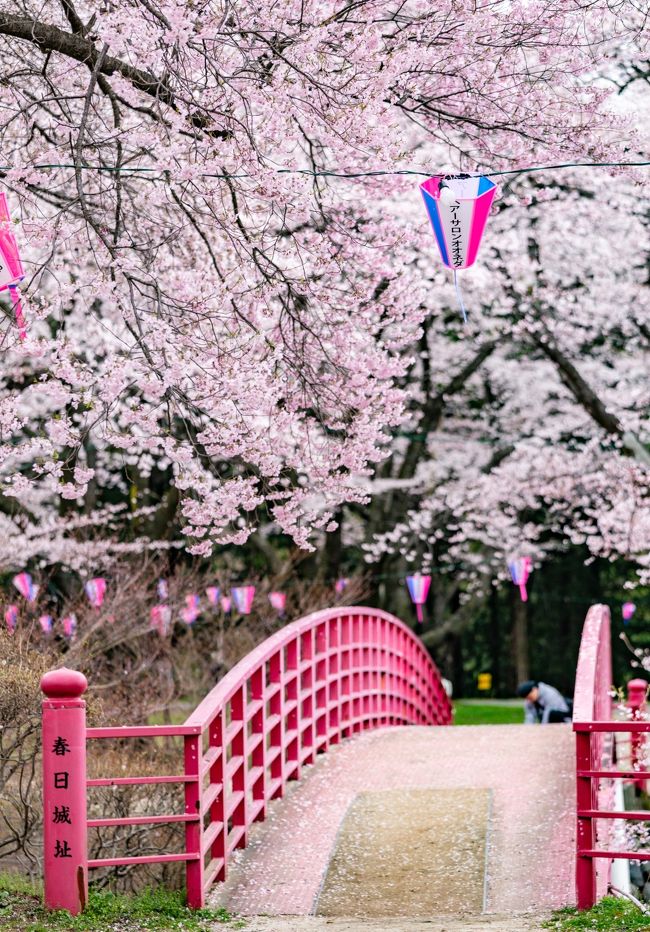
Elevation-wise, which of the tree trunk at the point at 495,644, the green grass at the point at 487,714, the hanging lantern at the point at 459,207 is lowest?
the green grass at the point at 487,714

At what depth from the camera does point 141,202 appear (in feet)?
26.4

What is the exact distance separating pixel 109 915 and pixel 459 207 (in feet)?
13.3

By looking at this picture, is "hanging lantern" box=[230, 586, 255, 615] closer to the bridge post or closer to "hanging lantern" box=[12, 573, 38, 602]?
"hanging lantern" box=[12, 573, 38, 602]

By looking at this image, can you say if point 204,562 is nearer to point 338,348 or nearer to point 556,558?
point 556,558

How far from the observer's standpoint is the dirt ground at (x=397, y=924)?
19.1ft

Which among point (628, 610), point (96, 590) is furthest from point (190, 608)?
point (628, 610)

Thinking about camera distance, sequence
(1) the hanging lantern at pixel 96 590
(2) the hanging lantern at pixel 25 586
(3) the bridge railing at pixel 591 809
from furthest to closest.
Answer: (2) the hanging lantern at pixel 25 586, (1) the hanging lantern at pixel 96 590, (3) the bridge railing at pixel 591 809

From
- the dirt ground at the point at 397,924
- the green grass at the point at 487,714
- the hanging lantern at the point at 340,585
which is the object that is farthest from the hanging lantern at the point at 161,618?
the green grass at the point at 487,714

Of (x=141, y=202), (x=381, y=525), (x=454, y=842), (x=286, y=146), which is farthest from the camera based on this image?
(x=381, y=525)

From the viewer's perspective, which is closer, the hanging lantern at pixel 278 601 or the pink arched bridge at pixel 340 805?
the pink arched bridge at pixel 340 805

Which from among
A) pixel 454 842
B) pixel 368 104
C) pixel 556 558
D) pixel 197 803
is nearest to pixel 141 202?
pixel 368 104

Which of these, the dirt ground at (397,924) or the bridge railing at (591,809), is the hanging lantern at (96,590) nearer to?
the bridge railing at (591,809)

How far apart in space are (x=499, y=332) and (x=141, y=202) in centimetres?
1023

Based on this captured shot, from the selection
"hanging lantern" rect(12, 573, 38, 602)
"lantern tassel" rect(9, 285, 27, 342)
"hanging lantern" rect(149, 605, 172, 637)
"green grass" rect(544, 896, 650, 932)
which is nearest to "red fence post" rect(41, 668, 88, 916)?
"lantern tassel" rect(9, 285, 27, 342)
